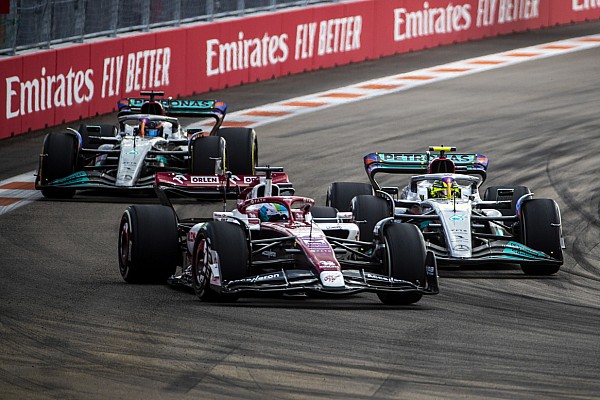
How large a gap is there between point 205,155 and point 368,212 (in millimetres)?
5157

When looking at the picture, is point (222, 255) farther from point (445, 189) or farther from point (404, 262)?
point (445, 189)

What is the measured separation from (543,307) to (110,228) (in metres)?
6.69

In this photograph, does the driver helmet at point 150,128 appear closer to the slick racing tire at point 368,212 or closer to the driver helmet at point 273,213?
the slick racing tire at point 368,212

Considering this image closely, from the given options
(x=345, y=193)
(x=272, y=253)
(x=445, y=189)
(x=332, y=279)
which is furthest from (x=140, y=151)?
(x=332, y=279)

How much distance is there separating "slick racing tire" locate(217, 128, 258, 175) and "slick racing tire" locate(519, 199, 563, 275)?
661 centimetres

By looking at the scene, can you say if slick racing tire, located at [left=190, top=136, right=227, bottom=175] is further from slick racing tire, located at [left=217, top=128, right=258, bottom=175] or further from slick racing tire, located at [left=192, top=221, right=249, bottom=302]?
slick racing tire, located at [left=192, top=221, right=249, bottom=302]

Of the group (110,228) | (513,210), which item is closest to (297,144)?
(110,228)

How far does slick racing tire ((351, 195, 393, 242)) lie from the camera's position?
51.5 ft

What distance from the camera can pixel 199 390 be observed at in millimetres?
9984

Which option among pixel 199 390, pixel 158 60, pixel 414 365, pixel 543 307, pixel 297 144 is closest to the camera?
pixel 199 390

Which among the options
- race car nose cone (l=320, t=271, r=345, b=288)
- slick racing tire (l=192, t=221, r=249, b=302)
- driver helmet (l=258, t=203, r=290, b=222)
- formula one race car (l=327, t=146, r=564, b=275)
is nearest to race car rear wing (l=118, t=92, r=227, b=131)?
formula one race car (l=327, t=146, r=564, b=275)

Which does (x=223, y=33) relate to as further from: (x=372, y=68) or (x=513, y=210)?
(x=513, y=210)

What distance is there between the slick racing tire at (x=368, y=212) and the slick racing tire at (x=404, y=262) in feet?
6.87

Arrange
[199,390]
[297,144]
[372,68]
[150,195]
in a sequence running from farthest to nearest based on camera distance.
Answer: [372,68] → [297,144] → [150,195] → [199,390]
